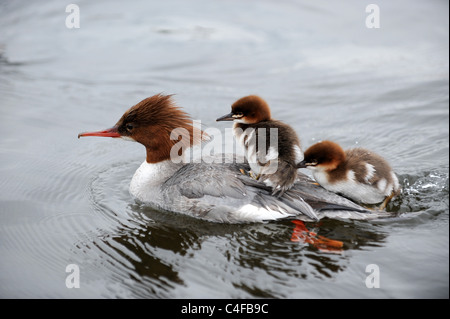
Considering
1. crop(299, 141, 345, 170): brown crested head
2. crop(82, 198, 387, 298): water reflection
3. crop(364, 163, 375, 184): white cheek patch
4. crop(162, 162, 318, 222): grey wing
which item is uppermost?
crop(299, 141, 345, 170): brown crested head

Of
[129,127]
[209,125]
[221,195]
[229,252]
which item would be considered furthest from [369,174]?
[209,125]

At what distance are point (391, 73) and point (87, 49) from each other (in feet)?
17.0

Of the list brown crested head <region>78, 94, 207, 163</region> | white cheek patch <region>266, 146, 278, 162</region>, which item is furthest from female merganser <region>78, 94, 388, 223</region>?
white cheek patch <region>266, 146, 278, 162</region>

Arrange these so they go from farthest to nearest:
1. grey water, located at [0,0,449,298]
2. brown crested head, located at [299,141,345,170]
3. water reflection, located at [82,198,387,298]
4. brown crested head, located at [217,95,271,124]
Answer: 1. brown crested head, located at [217,95,271,124]
2. brown crested head, located at [299,141,345,170]
3. grey water, located at [0,0,449,298]
4. water reflection, located at [82,198,387,298]

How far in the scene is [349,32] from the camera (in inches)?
384

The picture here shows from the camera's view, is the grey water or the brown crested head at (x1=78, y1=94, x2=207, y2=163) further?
the brown crested head at (x1=78, y1=94, x2=207, y2=163)

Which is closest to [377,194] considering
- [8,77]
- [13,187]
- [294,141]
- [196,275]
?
[294,141]

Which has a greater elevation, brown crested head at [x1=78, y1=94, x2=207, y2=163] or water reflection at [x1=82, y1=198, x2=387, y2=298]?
brown crested head at [x1=78, y1=94, x2=207, y2=163]

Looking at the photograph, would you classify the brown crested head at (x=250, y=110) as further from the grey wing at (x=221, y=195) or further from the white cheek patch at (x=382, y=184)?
the white cheek patch at (x=382, y=184)

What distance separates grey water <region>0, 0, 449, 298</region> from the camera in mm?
4359

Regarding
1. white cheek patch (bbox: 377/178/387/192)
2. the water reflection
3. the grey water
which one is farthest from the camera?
white cheek patch (bbox: 377/178/387/192)

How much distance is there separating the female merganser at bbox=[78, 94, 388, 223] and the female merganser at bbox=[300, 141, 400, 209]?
0.16 m

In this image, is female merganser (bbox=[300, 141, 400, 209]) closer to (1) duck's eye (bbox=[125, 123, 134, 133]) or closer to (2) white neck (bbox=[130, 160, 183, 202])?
(2) white neck (bbox=[130, 160, 183, 202])
